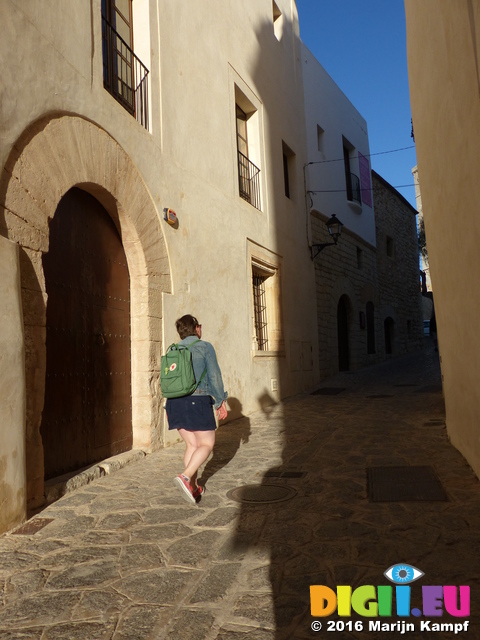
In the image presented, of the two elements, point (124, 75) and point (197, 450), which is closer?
point (197, 450)

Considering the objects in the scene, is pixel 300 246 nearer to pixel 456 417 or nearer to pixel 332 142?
pixel 332 142

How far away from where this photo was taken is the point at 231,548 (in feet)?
9.32

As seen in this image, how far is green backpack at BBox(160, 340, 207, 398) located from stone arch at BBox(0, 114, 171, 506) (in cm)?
87

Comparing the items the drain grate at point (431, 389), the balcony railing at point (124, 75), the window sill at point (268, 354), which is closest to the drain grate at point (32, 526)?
the balcony railing at point (124, 75)

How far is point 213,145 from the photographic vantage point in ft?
25.0

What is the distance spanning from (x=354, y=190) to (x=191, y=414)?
1322cm

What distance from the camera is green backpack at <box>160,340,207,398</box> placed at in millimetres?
3766

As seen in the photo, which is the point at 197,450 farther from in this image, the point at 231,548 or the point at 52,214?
the point at 52,214

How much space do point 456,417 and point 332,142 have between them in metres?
10.9

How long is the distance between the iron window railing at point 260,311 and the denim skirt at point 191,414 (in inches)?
219

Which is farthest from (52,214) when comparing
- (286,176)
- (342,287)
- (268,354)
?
(342,287)

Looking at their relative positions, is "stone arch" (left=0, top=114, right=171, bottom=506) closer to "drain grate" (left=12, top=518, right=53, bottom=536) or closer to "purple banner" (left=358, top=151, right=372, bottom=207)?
"drain grate" (left=12, top=518, right=53, bottom=536)

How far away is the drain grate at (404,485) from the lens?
3.58 m

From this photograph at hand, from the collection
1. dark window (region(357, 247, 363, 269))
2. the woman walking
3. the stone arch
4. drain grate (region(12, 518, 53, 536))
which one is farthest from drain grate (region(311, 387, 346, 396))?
drain grate (region(12, 518, 53, 536))
